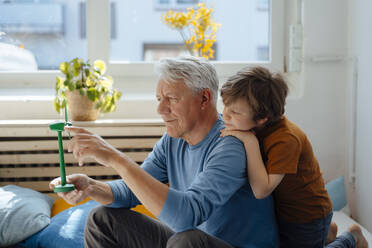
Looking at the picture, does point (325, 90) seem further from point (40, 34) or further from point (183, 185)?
point (40, 34)

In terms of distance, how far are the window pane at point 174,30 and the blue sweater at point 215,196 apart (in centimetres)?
141

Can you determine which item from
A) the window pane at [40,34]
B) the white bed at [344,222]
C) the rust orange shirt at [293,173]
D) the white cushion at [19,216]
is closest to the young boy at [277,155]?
the rust orange shirt at [293,173]

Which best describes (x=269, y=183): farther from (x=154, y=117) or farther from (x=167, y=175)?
(x=154, y=117)

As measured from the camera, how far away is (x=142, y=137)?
2418 mm

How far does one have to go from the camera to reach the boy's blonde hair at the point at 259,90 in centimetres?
127

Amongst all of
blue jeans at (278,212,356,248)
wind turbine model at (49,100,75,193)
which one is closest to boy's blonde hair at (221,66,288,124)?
blue jeans at (278,212,356,248)

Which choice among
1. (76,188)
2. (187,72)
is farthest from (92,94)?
(187,72)

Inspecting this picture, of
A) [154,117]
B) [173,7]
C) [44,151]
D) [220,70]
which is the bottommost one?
[44,151]

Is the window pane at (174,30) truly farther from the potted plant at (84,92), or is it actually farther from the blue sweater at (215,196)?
the blue sweater at (215,196)

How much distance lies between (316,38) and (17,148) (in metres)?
1.93

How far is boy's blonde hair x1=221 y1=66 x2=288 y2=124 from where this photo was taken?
127 cm

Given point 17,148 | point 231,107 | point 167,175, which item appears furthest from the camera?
point 17,148

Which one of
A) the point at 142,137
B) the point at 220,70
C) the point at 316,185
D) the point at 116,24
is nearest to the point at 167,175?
the point at 316,185

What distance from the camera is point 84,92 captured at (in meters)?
2.32
